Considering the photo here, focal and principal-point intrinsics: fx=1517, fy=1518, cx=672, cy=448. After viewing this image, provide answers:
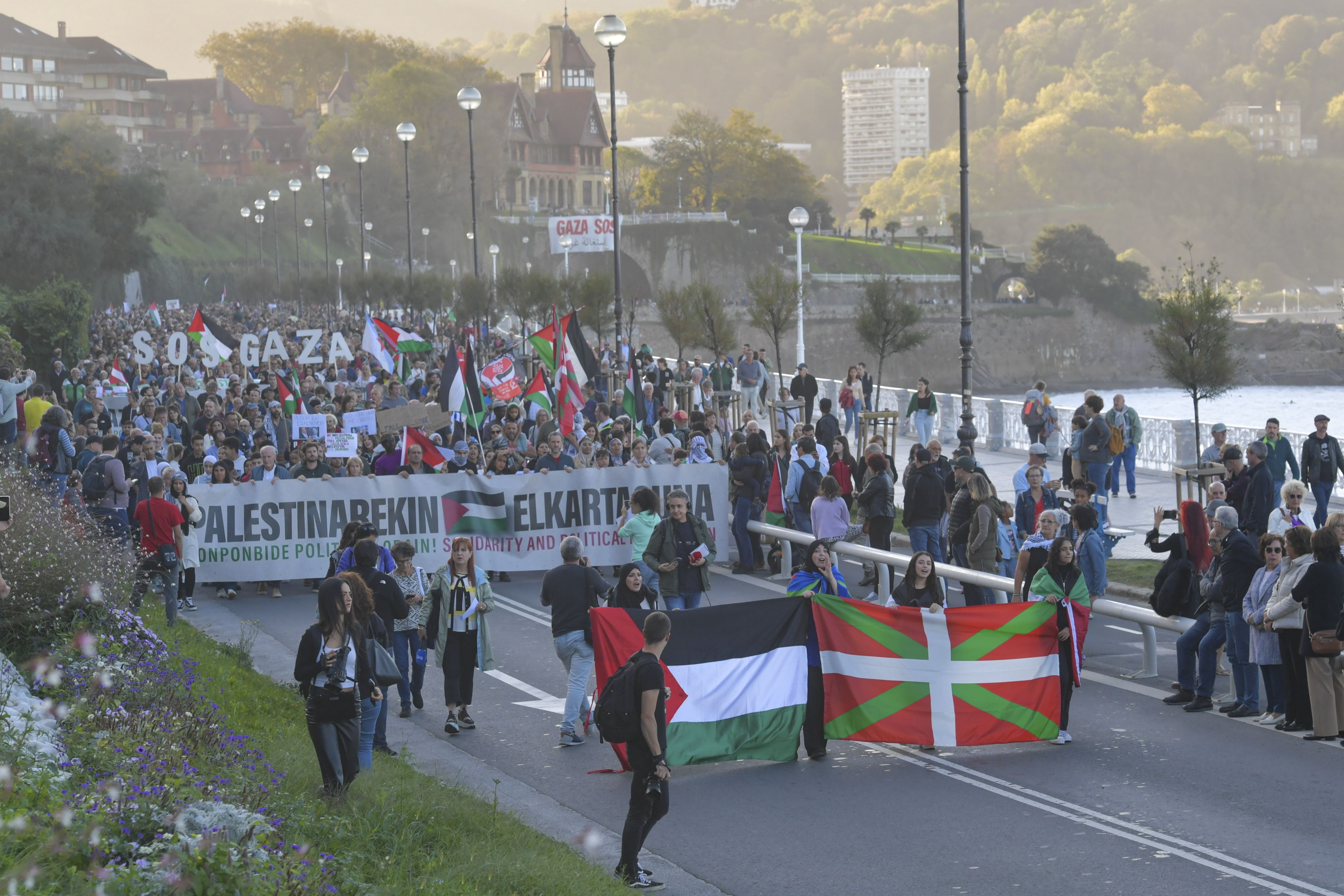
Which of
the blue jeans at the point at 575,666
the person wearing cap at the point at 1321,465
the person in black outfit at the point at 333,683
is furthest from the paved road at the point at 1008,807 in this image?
the person wearing cap at the point at 1321,465

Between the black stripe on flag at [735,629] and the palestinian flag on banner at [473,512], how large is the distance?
7.01 meters

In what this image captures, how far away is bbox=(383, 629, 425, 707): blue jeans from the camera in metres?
11.9

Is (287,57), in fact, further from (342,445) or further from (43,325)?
(342,445)

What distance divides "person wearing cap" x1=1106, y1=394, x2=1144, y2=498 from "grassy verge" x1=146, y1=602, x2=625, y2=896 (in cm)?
1407

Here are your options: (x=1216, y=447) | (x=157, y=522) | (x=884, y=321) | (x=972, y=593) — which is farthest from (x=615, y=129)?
(x=972, y=593)

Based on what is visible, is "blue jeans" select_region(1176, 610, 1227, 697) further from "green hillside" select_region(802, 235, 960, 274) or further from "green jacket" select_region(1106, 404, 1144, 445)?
"green hillside" select_region(802, 235, 960, 274)

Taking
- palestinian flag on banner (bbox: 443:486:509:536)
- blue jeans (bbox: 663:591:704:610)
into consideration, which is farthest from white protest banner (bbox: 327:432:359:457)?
blue jeans (bbox: 663:591:704:610)

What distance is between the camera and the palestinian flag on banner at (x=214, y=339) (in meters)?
28.2

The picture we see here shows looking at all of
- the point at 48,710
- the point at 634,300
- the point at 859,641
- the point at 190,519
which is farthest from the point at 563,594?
the point at 634,300

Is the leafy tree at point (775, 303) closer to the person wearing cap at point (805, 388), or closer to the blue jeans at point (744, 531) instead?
the person wearing cap at point (805, 388)

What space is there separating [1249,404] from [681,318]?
62.6 meters

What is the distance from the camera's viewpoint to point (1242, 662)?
1126cm

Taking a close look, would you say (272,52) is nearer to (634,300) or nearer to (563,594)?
(634,300)

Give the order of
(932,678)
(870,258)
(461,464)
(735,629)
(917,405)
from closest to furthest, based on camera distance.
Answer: (735,629) → (932,678) → (461,464) → (917,405) → (870,258)
